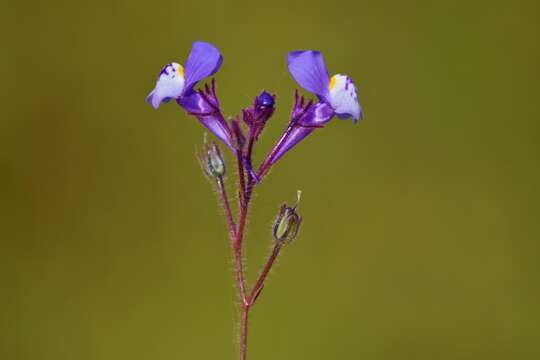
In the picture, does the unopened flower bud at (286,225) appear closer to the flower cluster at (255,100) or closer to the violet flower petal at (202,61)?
the flower cluster at (255,100)

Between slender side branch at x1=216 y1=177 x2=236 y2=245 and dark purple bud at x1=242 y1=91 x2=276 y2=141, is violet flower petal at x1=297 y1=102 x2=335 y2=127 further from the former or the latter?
slender side branch at x1=216 y1=177 x2=236 y2=245

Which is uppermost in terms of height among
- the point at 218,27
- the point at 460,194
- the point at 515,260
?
the point at 218,27

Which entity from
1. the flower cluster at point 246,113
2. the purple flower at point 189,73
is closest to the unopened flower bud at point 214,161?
the flower cluster at point 246,113

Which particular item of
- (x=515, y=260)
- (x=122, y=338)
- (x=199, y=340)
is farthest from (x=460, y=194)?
(x=122, y=338)

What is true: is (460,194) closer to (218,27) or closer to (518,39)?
(518,39)

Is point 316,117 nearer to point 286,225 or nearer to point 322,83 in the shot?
point 322,83

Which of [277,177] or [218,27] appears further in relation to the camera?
[218,27]
